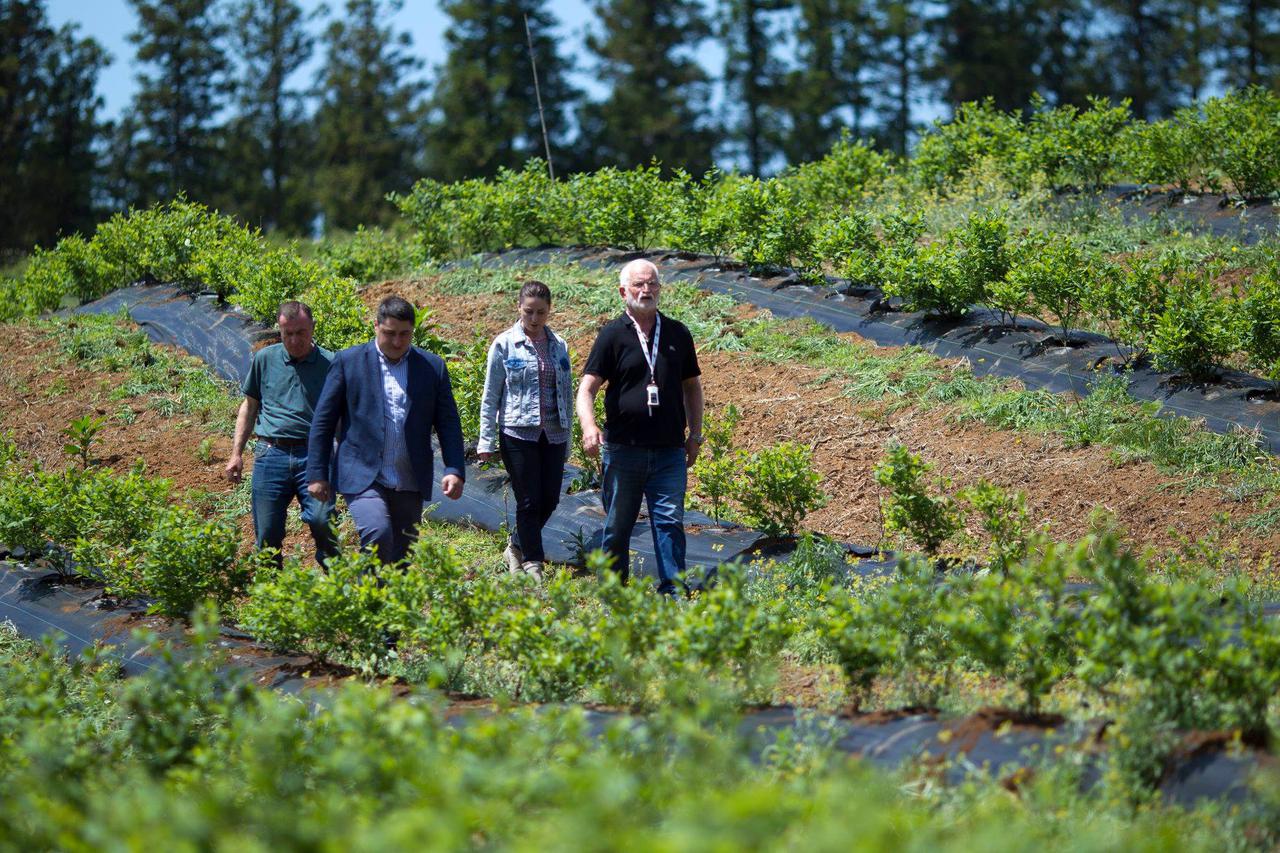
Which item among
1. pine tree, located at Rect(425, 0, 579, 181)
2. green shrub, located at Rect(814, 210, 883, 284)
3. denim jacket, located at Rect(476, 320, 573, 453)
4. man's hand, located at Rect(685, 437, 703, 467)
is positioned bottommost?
man's hand, located at Rect(685, 437, 703, 467)

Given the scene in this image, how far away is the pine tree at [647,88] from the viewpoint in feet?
101

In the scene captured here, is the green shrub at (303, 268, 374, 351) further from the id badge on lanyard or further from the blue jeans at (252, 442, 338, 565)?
the id badge on lanyard

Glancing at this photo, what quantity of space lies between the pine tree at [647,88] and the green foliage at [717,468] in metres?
24.0

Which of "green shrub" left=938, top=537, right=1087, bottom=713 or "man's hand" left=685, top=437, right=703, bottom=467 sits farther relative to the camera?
"man's hand" left=685, top=437, right=703, bottom=467

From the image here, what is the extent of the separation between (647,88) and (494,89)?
3.68 metres

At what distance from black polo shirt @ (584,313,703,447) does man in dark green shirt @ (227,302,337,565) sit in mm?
1441

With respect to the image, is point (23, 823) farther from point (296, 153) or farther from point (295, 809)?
point (296, 153)

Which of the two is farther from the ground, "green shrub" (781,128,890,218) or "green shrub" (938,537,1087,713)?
"green shrub" (781,128,890,218)

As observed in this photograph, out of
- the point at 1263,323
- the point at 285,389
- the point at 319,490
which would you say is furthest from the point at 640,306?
the point at 1263,323

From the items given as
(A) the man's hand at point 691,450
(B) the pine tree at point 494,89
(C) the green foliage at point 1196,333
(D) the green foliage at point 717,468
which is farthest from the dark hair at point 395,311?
(B) the pine tree at point 494,89

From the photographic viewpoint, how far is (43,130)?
29.4m

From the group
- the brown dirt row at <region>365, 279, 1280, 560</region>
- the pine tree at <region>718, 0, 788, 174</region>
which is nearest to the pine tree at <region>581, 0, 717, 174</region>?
the pine tree at <region>718, 0, 788, 174</region>

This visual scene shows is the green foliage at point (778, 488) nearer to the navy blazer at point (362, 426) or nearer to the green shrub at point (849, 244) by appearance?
the navy blazer at point (362, 426)

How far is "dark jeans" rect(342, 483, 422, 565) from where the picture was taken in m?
5.78
